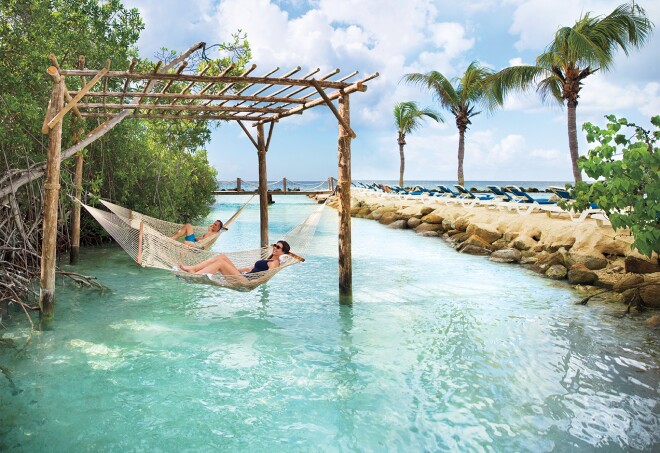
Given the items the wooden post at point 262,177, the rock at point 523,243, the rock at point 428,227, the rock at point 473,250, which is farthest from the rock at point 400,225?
the wooden post at point 262,177

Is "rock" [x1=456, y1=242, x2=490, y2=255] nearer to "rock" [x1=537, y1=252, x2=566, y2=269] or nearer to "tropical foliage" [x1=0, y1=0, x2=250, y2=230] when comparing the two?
"rock" [x1=537, y1=252, x2=566, y2=269]

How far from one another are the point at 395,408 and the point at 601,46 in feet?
30.9

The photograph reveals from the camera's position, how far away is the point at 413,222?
511 inches

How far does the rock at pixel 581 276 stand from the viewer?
614 centimetres

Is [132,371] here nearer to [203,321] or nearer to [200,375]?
[200,375]

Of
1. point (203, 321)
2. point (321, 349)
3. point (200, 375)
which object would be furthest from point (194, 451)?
point (203, 321)

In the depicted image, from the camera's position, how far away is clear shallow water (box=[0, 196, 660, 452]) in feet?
8.66

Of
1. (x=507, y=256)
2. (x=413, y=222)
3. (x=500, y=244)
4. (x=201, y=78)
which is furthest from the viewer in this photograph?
(x=413, y=222)

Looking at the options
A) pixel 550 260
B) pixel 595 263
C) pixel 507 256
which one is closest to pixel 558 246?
pixel 550 260

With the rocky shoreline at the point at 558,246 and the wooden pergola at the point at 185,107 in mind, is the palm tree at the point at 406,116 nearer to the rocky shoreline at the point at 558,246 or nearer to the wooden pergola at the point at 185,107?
the rocky shoreline at the point at 558,246

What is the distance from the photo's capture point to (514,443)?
2576 mm

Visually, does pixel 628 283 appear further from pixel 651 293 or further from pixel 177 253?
pixel 177 253

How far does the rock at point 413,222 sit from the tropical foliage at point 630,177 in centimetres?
853

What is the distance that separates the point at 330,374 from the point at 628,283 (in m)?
3.91
